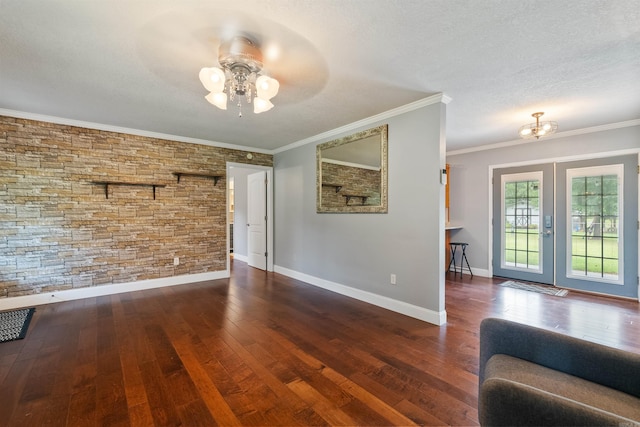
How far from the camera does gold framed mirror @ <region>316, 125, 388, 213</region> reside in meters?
3.66

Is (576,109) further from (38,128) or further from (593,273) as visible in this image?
(38,128)

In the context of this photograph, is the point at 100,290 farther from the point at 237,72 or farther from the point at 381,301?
the point at 381,301

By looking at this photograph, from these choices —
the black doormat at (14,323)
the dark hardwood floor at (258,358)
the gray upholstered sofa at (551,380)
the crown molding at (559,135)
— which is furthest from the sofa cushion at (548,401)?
the crown molding at (559,135)

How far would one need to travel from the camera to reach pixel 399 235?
348cm

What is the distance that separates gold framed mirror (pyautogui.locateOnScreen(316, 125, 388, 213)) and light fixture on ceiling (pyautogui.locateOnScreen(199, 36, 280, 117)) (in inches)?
70.4

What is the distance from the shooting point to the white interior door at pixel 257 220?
5898 mm

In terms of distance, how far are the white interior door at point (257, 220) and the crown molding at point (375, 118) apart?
3.72ft

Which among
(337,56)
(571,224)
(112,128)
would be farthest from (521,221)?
(112,128)

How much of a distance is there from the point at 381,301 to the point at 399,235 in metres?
0.89

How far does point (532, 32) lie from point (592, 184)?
358cm

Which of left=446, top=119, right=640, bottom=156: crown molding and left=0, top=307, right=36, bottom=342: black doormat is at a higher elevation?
left=446, top=119, right=640, bottom=156: crown molding

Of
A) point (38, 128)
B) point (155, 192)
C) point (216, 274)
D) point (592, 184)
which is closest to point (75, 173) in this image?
point (38, 128)

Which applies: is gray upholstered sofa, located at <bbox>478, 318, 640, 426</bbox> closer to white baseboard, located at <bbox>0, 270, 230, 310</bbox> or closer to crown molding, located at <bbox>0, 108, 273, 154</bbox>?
white baseboard, located at <bbox>0, 270, 230, 310</bbox>

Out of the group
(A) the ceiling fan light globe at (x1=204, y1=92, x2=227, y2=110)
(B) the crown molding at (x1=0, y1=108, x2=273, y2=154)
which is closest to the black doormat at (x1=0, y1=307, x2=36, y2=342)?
(B) the crown molding at (x1=0, y1=108, x2=273, y2=154)
